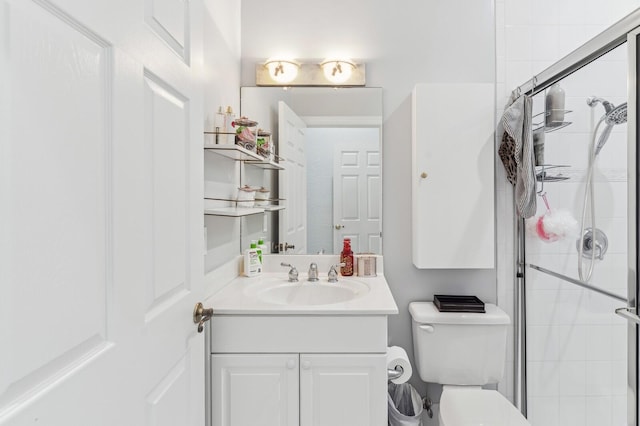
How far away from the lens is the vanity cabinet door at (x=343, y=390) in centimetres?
132

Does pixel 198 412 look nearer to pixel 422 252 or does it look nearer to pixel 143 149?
pixel 143 149

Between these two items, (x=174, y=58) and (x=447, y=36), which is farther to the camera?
(x=447, y=36)

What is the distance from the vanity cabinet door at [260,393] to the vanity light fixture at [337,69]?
4.50ft

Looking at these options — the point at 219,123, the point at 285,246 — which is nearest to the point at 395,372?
the point at 285,246

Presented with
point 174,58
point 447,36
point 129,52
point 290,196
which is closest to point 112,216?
point 129,52

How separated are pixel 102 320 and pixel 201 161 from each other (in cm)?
58

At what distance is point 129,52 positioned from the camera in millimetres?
722

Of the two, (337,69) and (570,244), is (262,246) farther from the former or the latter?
(570,244)

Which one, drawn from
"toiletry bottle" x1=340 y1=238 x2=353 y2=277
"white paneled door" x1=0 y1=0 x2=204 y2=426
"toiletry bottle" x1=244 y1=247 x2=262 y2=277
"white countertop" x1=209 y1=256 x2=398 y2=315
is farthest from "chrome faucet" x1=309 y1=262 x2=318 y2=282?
"white paneled door" x1=0 y1=0 x2=204 y2=426

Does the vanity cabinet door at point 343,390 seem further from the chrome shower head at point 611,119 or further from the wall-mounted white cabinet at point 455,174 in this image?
the chrome shower head at point 611,119

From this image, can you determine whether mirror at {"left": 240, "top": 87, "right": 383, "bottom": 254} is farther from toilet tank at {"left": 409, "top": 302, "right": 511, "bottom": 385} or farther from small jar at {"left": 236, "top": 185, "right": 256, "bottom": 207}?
toilet tank at {"left": 409, "top": 302, "right": 511, "bottom": 385}

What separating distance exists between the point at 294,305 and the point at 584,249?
1.21 m

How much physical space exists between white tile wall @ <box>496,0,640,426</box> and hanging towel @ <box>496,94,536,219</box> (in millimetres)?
111

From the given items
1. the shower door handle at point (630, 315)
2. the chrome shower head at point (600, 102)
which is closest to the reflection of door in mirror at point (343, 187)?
the chrome shower head at point (600, 102)
